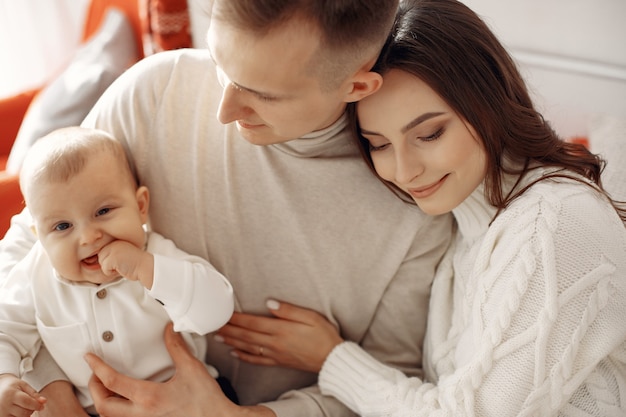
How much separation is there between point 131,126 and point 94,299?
39 cm

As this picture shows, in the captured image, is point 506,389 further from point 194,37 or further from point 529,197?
point 194,37

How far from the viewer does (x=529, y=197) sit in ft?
4.14

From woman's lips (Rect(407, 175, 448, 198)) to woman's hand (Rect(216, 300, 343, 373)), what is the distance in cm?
40

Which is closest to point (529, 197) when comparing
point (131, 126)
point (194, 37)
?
point (131, 126)

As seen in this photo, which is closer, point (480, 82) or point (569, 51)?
point (480, 82)

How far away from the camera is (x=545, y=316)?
116 centimetres

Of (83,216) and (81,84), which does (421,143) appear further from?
(81,84)

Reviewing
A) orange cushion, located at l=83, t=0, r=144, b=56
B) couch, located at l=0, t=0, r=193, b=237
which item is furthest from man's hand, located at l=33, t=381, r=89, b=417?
orange cushion, located at l=83, t=0, r=144, b=56

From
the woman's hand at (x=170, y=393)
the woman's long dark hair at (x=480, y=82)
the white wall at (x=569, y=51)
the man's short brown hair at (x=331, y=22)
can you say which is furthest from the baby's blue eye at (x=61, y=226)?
the white wall at (x=569, y=51)

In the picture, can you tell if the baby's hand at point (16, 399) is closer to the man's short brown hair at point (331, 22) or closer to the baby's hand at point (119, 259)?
the baby's hand at point (119, 259)

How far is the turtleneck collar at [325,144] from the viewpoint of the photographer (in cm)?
140

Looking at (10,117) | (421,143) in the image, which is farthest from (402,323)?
(10,117)

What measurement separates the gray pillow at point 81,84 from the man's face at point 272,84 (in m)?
1.06

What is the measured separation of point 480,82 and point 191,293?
0.70 metres
